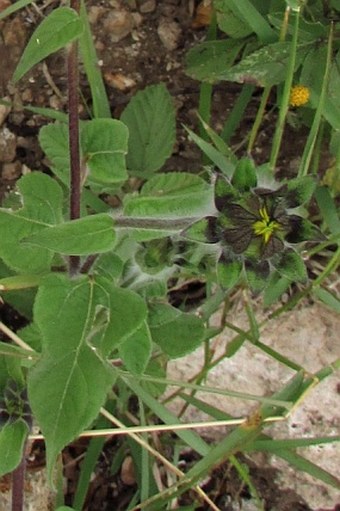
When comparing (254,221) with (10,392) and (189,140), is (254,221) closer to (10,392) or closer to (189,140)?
(10,392)

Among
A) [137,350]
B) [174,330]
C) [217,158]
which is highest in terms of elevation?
[217,158]

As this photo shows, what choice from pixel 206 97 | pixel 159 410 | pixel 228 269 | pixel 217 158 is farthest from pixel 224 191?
pixel 206 97

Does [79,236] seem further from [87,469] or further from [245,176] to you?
[87,469]

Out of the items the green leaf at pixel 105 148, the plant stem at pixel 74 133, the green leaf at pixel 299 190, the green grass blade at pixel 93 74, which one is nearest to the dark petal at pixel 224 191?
the green leaf at pixel 299 190

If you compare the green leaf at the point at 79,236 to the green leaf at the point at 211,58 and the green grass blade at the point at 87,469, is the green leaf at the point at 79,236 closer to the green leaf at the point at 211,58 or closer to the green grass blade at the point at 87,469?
the green leaf at the point at 211,58

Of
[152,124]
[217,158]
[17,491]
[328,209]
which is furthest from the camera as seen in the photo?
[152,124]
